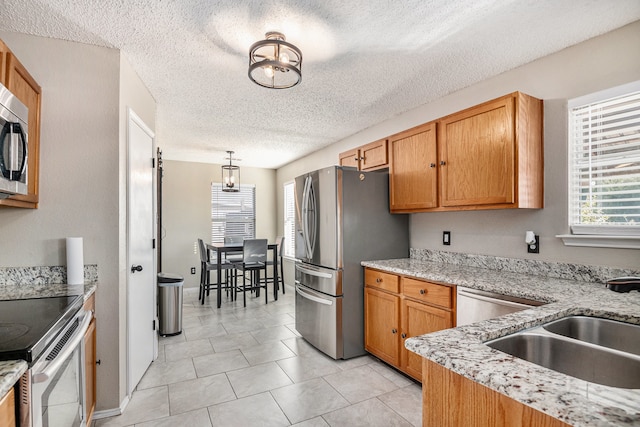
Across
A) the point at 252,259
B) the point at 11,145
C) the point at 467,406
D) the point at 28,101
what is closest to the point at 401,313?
the point at 467,406

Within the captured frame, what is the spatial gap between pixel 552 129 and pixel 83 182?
3.23 m

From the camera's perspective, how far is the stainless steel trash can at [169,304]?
3.60 meters

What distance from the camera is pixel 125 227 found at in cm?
232

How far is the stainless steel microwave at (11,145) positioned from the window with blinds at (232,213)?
4.80 meters

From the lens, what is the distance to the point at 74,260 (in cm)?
204

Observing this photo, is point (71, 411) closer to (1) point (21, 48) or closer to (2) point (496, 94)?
(1) point (21, 48)

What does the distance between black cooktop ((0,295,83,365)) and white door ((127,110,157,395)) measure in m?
0.75

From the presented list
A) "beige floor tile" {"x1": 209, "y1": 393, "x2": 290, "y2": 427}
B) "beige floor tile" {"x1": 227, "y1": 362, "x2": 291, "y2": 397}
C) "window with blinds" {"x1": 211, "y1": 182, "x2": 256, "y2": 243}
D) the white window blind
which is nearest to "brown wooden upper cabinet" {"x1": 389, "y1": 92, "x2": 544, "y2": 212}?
"beige floor tile" {"x1": 227, "y1": 362, "x2": 291, "y2": 397}

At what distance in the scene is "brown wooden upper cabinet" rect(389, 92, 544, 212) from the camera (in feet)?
7.21

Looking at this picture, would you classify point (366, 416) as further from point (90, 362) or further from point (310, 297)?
point (90, 362)

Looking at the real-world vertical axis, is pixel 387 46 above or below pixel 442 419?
above

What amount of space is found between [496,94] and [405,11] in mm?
1271

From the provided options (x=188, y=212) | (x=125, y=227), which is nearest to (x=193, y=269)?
(x=188, y=212)

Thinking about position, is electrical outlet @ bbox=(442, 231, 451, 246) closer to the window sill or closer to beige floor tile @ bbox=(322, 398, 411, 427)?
the window sill
